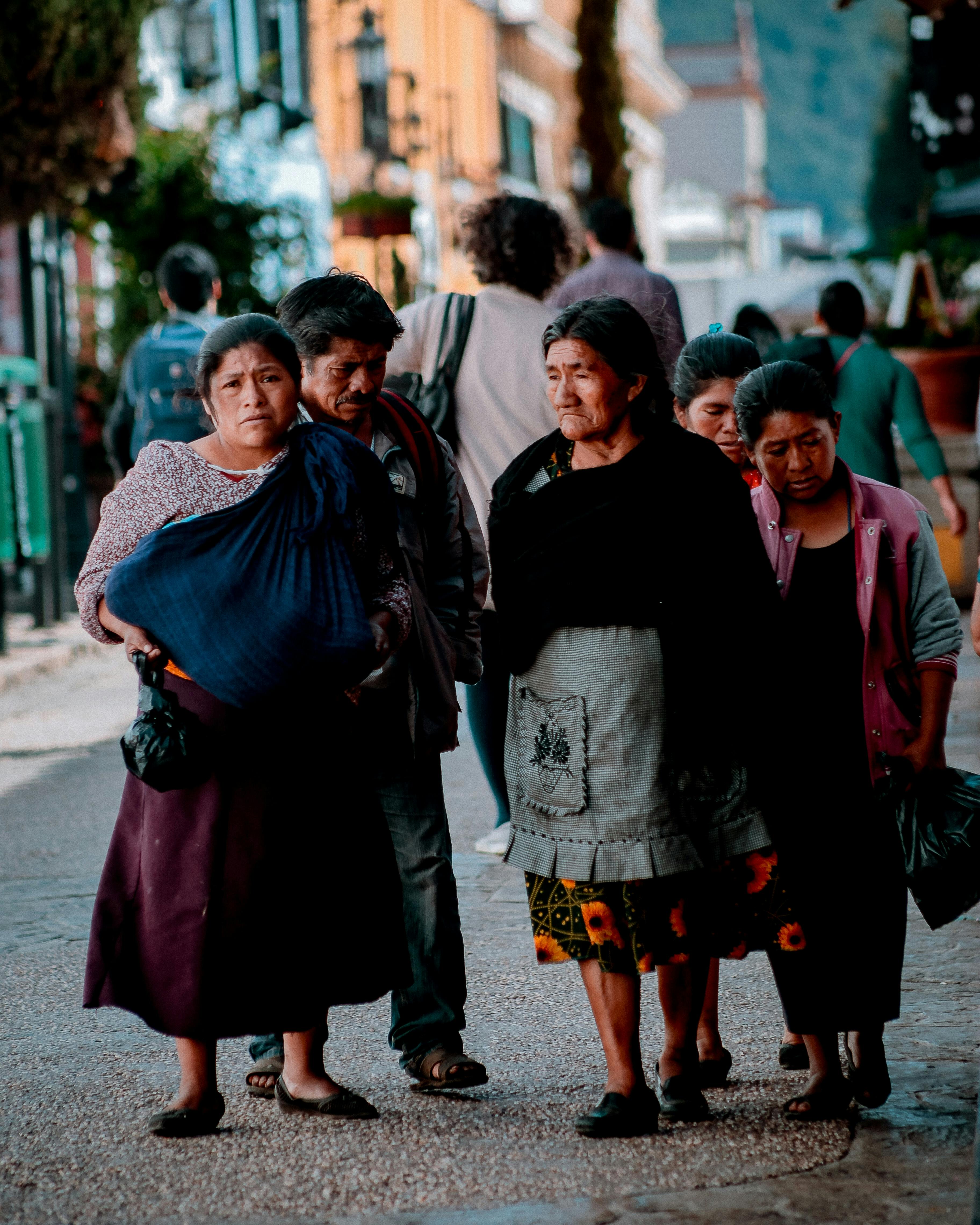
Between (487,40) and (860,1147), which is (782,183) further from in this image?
(860,1147)

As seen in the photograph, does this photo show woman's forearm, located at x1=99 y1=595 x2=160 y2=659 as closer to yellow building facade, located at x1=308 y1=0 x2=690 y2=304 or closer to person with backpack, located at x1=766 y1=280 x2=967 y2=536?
person with backpack, located at x1=766 y1=280 x2=967 y2=536

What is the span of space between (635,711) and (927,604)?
686 mm

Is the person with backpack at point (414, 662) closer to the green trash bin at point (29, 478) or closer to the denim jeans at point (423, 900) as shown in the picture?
the denim jeans at point (423, 900)

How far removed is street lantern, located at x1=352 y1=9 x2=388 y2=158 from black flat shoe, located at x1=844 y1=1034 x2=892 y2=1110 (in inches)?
741

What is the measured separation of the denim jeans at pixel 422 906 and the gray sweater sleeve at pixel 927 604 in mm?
1091

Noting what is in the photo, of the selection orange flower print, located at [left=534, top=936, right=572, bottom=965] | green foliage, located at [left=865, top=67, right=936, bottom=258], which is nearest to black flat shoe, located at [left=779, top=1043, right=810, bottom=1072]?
orange flower print, located at [left=534, top=936, right=572, bottom=965]

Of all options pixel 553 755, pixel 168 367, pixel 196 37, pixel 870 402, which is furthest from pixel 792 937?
pixel 196 37

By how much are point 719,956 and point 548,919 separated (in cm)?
36

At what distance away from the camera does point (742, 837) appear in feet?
12.6

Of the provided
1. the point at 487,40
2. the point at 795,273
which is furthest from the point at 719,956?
the point at 487,40

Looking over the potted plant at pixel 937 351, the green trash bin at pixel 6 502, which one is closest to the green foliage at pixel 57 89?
the green trash bin at pixel 6 502

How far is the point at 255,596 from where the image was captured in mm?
3729

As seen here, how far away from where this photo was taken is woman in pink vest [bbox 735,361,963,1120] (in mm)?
3896

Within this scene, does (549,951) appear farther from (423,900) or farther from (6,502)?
(6,502)
